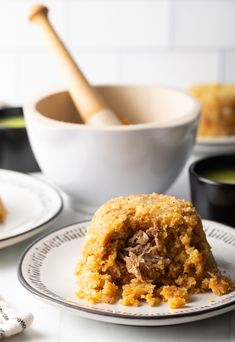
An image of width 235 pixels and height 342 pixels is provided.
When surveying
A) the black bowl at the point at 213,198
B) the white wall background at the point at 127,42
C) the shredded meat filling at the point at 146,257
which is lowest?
the white wall background at the point at 127,42

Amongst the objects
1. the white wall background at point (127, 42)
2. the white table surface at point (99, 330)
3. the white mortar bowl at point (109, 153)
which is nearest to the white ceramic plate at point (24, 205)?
the white mortar bowl at point (109, 153)

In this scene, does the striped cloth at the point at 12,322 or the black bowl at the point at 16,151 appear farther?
the black bowl at the point at 16,151

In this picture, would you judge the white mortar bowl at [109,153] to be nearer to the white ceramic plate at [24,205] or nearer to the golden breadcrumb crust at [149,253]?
the white ceramic plate at [24,205]

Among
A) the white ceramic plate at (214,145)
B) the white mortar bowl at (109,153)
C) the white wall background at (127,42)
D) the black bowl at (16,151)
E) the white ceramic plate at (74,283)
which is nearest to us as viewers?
the white ceramic plate at (74,283)

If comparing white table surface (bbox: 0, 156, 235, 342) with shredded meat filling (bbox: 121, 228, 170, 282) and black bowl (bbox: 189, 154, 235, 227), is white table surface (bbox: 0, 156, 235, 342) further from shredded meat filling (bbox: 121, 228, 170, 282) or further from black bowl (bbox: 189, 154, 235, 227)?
black bowl (bbox: 189, 154, 235, 227)

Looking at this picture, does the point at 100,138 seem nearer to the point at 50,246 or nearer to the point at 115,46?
the point at 50,246

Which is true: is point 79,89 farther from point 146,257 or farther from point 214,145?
point 146,257

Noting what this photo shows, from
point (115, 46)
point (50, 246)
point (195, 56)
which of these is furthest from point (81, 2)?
point (50, 246)
